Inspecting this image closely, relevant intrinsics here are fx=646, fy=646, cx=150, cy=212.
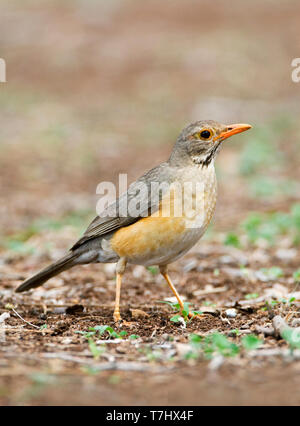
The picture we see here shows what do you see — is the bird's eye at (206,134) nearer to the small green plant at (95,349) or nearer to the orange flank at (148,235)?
the orange flank at (148,235)

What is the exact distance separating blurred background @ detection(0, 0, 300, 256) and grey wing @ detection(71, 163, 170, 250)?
3.24 m

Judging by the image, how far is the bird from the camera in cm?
649

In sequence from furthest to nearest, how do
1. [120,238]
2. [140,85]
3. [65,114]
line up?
[140,85], [65,114], [120,238]

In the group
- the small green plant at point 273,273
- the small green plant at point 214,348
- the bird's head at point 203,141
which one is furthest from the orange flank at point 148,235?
the small green plant at point 273,273

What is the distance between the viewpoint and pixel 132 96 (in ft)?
78.0

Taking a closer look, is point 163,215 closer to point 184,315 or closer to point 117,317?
point 184,315

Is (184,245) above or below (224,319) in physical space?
above

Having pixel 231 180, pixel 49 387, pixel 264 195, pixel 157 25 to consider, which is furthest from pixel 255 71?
pixel 49 387

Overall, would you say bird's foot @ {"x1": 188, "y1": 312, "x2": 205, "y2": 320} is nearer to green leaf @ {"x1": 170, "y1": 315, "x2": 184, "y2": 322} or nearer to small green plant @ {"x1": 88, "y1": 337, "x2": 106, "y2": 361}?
green leaf @ {"x1": 170, "y1": 315, "x2": 184, "y2": 322}

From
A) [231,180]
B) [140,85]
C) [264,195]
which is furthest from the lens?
[140,85]

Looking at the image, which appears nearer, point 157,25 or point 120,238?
point 120,238

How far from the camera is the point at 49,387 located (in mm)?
4348

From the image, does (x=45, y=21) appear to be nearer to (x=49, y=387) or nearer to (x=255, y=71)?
(x=255, y=71)
